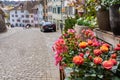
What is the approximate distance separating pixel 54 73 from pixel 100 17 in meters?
2.84

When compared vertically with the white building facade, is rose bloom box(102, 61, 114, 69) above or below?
above

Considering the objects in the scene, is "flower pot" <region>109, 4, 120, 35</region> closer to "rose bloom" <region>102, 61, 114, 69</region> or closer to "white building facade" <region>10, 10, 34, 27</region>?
"rose bloom" <region>102, 61, 114, 69</region>

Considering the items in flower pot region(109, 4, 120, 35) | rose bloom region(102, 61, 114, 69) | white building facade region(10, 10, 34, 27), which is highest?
flower pot region(109, 4, 120, 35)

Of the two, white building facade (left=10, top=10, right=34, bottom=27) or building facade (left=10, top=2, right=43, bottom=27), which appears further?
white building facade (left=10, top=10, right=34, bottom=27)

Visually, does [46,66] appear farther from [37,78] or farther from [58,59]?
[58,59]

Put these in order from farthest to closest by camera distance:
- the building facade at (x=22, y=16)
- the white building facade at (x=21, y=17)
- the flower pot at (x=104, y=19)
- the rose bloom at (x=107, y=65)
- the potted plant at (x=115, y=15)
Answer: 1. the white building facade at (x=21, y=17)
2. the building facade at (x=22, y=16)
3. the flower pot at (x=104, y=19)
4. the potted plant at (x=115, y=15)
5. the rose bloom at (x=107, y=65)

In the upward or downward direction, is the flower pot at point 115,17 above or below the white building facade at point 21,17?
above

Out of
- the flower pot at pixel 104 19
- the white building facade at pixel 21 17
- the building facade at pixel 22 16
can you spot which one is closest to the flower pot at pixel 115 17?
the flower pot at pixel 104 19

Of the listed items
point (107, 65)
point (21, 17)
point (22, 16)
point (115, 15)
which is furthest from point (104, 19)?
point (21, 17)

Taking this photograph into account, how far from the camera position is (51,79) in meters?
9.28

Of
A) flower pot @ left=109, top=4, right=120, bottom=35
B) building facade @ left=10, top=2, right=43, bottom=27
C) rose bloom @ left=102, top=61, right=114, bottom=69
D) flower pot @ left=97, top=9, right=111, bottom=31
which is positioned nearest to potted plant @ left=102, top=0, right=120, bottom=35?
flower pot @ left=109, top=4, right=120, bottom=35

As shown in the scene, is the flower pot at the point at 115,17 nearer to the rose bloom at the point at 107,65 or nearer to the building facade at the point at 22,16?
the rose bloom at the point at 107,65

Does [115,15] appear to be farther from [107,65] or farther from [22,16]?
[22,16]

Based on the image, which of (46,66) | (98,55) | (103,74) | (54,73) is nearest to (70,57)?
(98,55)
